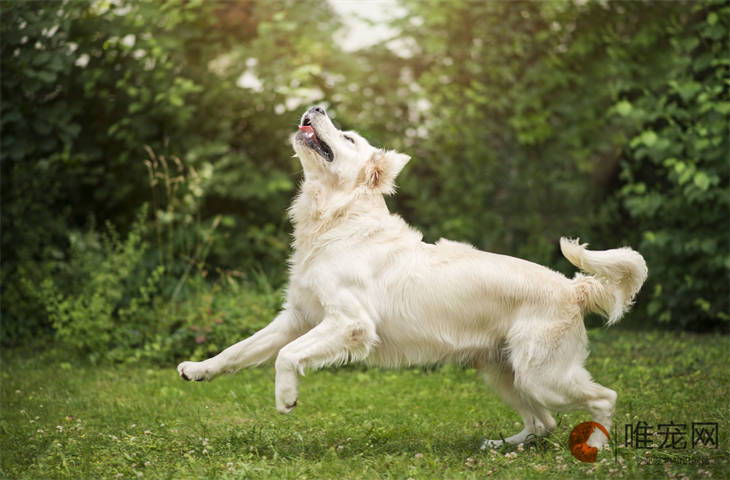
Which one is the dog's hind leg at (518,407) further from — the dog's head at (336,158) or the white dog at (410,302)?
the dog's head at (336,158)

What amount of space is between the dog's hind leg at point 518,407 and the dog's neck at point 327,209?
1.09 metres

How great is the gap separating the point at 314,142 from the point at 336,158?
156 mm

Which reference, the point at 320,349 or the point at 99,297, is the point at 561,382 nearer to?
the point at 320,349

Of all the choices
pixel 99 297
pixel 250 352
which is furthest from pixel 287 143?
pixel 250 352

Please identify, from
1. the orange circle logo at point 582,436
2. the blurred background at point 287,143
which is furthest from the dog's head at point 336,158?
the blurred background at point 287,143

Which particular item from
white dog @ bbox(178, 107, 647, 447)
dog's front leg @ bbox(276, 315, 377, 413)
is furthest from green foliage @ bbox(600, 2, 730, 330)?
dog's front leg @ bbox(276, 315, 377, 413)

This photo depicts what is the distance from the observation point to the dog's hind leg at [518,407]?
4.17 meters

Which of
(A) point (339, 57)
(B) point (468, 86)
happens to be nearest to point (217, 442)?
(A) point (339, 57)

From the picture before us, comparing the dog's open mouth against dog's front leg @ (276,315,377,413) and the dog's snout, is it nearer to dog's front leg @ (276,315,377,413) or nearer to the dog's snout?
the dog's snout

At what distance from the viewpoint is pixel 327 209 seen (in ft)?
13.9

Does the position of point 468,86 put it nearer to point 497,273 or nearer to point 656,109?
point 656,109

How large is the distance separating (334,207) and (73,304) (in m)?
3.79

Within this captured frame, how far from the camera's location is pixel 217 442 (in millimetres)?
4109

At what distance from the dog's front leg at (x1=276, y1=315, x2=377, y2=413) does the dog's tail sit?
3.87ft
